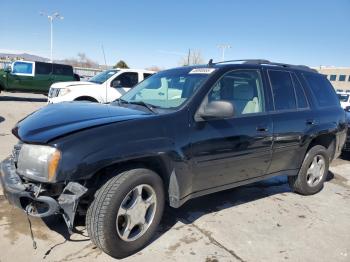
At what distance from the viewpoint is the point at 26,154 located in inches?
109

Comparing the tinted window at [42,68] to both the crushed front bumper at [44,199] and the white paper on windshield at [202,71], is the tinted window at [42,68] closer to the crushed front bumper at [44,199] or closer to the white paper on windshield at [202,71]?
the white paper on windshield at [202,71]

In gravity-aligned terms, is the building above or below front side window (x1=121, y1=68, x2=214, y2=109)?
above

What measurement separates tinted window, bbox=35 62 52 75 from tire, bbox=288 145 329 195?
49.8 ft

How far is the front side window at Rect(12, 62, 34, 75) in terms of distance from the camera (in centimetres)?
1645

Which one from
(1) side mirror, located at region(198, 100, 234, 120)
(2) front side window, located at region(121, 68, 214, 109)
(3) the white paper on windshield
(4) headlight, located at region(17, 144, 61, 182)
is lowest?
(4) headlight, located at region(17, 144, 61, 182)

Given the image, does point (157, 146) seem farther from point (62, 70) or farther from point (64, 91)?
point (62, 70)

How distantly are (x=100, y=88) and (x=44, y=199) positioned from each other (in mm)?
7501

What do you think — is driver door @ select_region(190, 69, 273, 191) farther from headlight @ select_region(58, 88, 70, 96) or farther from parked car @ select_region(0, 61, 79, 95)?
parked car @ select_region(0, 61, 79, 95)

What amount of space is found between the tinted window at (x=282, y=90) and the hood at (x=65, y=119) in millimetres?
1922

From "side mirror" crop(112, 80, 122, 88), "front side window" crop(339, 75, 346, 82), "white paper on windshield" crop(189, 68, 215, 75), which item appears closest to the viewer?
"white paper on windshield" crop(189, 68, 215, 75)

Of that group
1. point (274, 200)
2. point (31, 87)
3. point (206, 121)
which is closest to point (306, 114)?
point (274, 200)

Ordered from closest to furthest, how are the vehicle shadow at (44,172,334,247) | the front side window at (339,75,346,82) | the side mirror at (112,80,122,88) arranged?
1. the vehicle shadow at (44,172,334,247)
2. the side mirror at (112,80,122,88)
3. the front side window at (339,75,346,82)

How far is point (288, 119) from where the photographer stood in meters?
4.39

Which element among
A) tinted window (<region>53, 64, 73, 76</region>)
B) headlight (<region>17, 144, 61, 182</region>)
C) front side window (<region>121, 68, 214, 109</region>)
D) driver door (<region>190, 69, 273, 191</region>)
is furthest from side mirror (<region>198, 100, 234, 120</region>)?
tinted window (<region>53, 64, 73, 76</region>)
